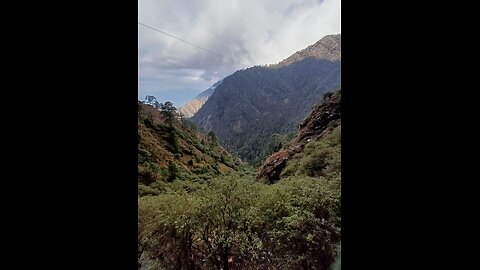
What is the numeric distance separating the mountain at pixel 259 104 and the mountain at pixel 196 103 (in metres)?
0.05

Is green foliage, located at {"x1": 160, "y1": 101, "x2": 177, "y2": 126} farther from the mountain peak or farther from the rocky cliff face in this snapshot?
the mountain peak

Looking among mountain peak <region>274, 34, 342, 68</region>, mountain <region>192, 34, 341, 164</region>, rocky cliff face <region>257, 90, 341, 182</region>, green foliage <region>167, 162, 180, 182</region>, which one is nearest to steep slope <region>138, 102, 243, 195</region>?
green foliage <region>167, 162, 180, 182</region>

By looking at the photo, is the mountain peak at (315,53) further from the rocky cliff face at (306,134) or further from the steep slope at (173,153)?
the steep slope at (173,153)

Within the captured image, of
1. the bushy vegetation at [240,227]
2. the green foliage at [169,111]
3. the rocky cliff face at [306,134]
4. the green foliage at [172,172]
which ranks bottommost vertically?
the bushy vegetation at [240,227]

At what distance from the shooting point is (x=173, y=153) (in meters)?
3.12

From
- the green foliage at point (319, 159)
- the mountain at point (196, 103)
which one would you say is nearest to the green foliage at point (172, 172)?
the mountain at point (196, 103)

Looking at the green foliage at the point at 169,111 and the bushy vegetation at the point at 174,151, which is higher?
the green foliage at the point at 169,111

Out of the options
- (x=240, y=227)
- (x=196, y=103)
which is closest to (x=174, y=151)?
(x=196, y=103)

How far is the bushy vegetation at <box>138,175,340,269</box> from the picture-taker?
110 inches

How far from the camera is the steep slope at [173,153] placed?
295 cm

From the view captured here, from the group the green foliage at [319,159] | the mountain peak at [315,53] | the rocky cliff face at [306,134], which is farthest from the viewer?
the rocky cliff face at [306,134]
